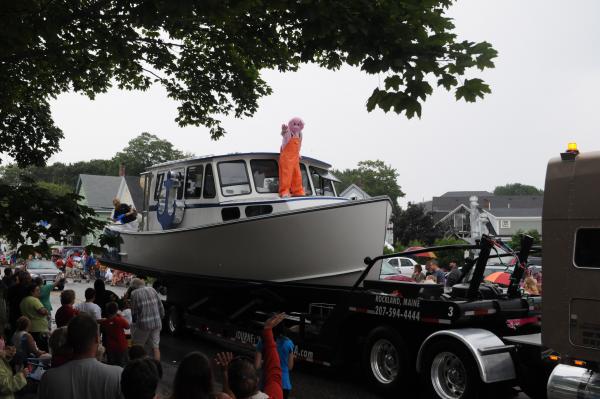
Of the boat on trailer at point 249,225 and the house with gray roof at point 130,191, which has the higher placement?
the house with gray roof at point 130,191

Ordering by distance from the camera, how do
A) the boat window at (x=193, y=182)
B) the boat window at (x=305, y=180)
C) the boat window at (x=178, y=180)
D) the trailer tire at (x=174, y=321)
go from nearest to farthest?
the boat window at (x=193, y=182)
the boat window at (x=305, y=180)
the boat window at (x=178, y=180)
the trailer tire at (x=174, y=321)

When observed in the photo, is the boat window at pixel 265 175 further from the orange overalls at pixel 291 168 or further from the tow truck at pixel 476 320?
the tow truck at pixel 476 320

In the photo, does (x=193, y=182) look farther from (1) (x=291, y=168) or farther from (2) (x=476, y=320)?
(2) (x=476, y=320)

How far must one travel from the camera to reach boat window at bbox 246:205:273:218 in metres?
11.5

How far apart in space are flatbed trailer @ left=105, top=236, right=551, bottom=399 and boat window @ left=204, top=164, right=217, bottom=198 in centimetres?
221

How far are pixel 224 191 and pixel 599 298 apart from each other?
751 centimetres

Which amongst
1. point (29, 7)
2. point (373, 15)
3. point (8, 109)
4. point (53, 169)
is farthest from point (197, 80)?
point (53, 169)

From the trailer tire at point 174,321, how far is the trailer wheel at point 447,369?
7140mm

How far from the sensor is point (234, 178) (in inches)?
476

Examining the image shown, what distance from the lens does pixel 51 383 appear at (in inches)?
148

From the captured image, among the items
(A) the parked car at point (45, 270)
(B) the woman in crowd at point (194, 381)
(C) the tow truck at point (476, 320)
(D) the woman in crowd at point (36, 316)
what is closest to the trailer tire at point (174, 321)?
(C) the tow truck at point (476, 320)

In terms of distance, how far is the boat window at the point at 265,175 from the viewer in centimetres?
1212

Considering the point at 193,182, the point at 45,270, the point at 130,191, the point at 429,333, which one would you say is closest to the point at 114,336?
the point at 429,333

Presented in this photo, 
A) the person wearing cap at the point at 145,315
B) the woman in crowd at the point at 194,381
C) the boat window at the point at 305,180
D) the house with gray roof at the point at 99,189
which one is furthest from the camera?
the house with gray roof at the point at 99,189
